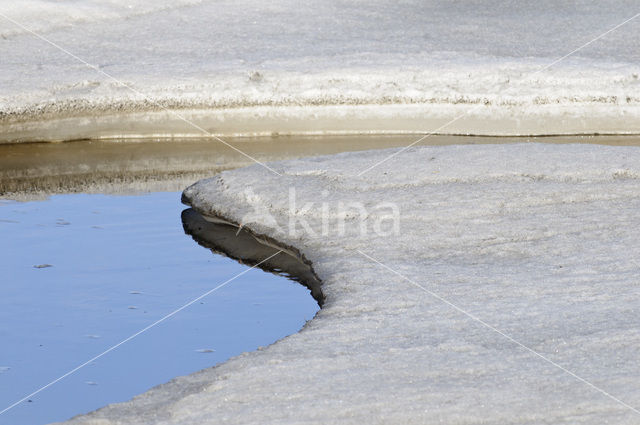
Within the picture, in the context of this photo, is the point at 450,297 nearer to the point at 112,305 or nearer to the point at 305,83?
the point at 112,305

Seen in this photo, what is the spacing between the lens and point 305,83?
6949 millimetres

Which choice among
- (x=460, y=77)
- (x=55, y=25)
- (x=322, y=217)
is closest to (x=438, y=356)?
(x=322, y=217)

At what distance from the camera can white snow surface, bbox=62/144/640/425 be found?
2.78 meters

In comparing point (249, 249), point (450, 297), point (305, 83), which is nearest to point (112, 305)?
point (249, 249)

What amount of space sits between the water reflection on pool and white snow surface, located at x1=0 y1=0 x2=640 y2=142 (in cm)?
161

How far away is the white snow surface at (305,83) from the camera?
267 inches

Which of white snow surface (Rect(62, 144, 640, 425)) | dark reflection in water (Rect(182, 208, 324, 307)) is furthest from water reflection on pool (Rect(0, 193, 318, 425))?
→ white snow surface (Rect(62, 144, 640, 425))

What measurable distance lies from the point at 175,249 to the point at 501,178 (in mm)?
1525

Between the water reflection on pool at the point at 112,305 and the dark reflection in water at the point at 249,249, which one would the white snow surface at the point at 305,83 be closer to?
the water reflection on pool at the point at 112,305

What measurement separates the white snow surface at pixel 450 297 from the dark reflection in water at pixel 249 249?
6 cm

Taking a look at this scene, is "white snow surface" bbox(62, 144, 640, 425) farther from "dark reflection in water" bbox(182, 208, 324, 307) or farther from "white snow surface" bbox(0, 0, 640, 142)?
"white snow surface" bbox(0, 0, 640, 142)

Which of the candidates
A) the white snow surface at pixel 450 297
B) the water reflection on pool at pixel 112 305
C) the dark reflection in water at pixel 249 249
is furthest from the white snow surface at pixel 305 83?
the dark reflection in water at pixel 249 249

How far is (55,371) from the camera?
3299 millimetres

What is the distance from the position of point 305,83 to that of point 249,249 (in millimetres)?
2558
